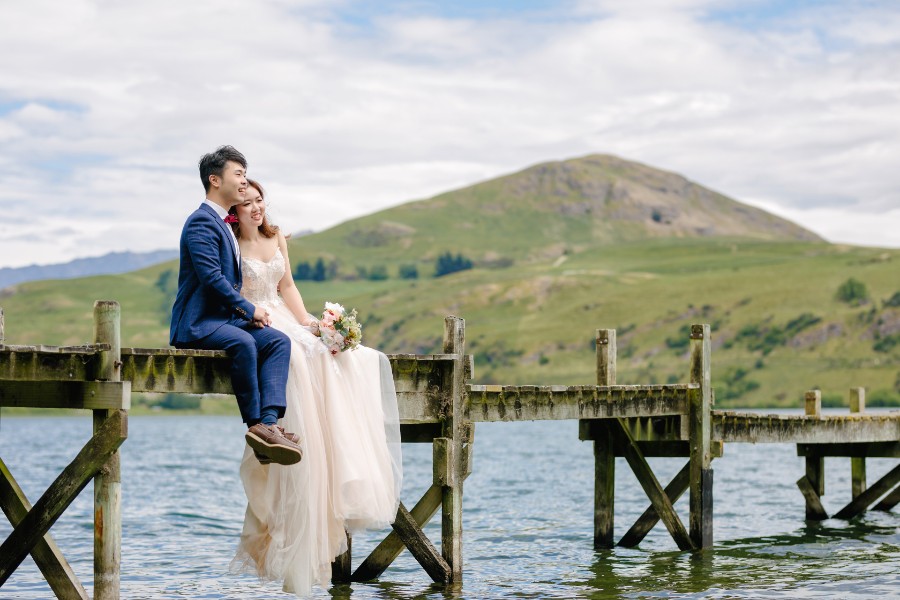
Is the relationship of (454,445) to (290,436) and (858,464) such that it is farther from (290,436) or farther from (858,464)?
(858,464)

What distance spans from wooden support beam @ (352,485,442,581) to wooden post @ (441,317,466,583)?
14 centimetres

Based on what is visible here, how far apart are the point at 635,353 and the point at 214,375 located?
146927 millimetres

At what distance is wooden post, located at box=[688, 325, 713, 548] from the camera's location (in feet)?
69.5

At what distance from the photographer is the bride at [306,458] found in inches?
484

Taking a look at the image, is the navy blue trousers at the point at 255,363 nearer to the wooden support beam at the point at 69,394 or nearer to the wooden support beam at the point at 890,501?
the wooden support beam at the point at 69,394

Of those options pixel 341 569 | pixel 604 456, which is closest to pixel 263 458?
Answer: pixel 341 569

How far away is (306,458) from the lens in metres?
12.3

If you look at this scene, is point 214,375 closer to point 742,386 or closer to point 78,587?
point 78,587

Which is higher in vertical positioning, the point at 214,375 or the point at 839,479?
the point at 214,375

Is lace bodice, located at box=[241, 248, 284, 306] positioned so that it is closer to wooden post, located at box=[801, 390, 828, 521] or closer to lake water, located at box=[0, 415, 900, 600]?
lake water, located at box=[0, 415, 900, 600]

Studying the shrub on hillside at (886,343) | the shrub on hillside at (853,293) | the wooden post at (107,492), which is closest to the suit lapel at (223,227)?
the wooden post at (107,492)

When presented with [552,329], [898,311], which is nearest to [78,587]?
[898,311]

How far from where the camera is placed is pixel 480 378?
161125mm

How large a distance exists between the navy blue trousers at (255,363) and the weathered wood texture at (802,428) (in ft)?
37.6
